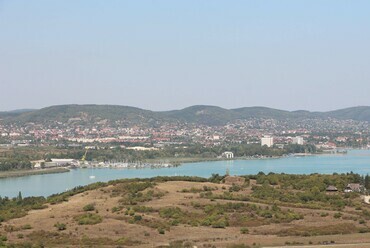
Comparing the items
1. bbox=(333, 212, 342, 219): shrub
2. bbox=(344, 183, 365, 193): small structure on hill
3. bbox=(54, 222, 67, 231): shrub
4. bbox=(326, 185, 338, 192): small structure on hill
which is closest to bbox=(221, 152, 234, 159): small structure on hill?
bbox=(344, 183, 365, 193): small structure on hill

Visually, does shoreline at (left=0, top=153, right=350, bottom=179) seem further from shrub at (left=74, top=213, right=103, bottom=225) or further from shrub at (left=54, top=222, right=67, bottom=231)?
shrub at (left=54, top=222, right=67, bottom=231)

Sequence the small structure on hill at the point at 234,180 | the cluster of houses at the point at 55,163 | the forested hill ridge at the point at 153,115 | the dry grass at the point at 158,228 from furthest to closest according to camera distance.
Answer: the forested hill ridge at the point at 153,115 < the cluster of houses at the point at 55,163 < the small structure on hill at the point at 234,180 < the dry grass at the point at 158,228

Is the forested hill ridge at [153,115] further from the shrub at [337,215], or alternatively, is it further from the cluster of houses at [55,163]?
the shrub at [337,215]

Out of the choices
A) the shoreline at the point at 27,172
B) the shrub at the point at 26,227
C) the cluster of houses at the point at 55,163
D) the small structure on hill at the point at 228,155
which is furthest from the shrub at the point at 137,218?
the small structure on hill at the point at 228,155

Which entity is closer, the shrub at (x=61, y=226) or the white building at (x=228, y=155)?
the shrub at (x=61, y=226)

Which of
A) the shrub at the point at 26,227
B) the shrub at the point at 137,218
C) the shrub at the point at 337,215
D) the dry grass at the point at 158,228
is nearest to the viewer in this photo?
the dry grass at the point at 158,228

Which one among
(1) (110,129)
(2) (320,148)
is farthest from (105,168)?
(1) (110,129)

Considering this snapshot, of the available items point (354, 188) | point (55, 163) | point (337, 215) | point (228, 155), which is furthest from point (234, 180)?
point (228, 155)

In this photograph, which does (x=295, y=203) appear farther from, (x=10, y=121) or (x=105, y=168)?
(x=10, y=121)

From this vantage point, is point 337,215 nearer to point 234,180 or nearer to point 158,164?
point 234,180
